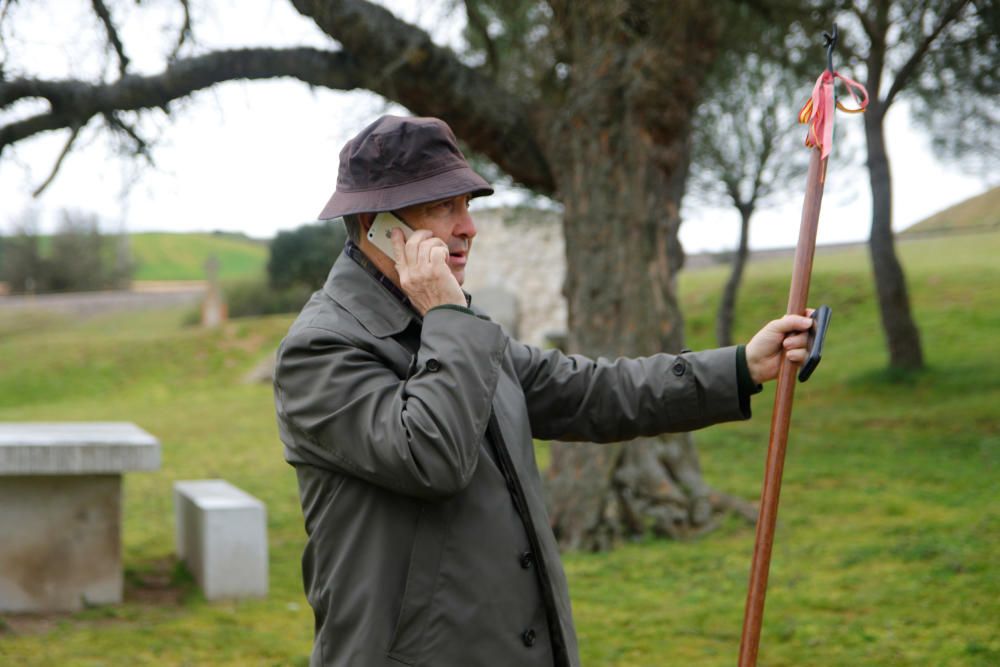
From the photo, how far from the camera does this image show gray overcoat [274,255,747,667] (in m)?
2.08

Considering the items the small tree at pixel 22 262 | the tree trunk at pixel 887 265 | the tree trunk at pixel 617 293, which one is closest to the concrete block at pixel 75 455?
the tree trunk at pixel 617 293

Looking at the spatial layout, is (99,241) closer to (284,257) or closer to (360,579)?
(284,257)

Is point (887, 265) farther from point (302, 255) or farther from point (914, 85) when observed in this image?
point (302, 255)

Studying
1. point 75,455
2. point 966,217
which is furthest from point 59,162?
point 966,217

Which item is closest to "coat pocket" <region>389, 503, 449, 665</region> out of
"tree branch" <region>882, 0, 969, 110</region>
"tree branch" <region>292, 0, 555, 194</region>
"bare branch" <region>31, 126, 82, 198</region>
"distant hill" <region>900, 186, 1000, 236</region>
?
"tree branch" <region>292, 0, 555, 194</region>

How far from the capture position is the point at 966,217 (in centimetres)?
3566

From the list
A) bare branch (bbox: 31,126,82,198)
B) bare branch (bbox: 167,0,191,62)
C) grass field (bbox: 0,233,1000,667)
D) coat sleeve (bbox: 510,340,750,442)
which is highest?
bare branch (bbox: 167,0,191,62)

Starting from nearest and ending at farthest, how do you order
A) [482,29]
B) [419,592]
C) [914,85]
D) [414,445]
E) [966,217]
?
1. [414,445]
2. [419,592]
3. [482,29]
4. [914,85]
5. [966,217]

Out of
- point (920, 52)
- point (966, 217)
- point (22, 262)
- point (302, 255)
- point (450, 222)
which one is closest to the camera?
point (450, 222)

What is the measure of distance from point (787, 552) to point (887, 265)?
369 inches

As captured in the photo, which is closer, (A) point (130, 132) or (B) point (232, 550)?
(B) point (232, 550)

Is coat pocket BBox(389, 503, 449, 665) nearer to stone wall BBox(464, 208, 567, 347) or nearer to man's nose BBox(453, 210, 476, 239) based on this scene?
man's nose BBox(453, 210, 476, 239)

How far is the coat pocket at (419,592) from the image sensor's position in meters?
2.14

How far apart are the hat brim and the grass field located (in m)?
3.55
